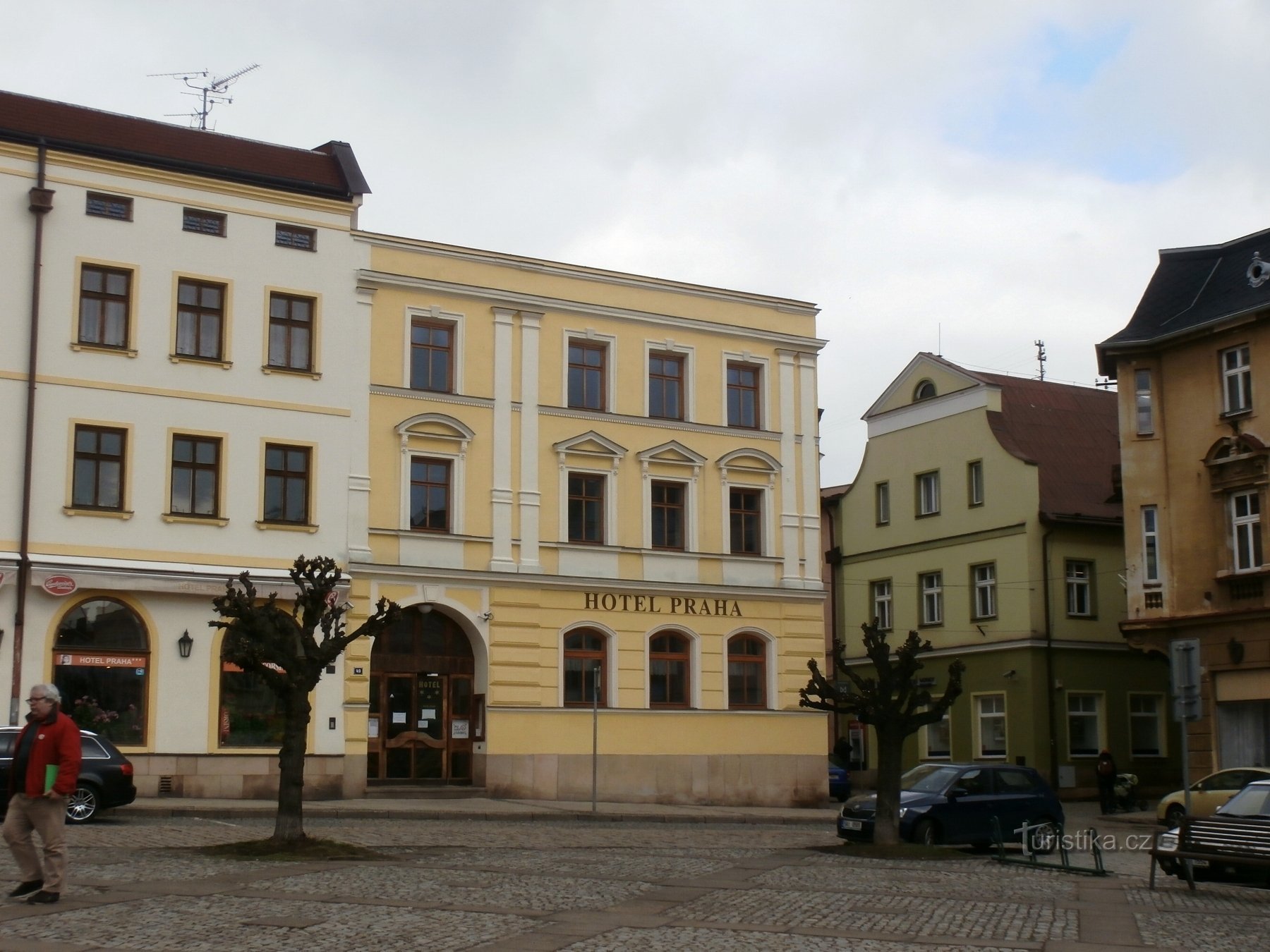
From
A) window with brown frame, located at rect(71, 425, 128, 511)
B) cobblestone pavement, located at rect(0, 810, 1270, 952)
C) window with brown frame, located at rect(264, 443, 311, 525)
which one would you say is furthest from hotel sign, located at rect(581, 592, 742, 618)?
cobblestone pavement, located at rect(0, 810, 1270, 952)

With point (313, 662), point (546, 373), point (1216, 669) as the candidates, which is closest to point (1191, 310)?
point (1216, 669)

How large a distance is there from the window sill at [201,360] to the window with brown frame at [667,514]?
1042cm

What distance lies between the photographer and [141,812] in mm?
28266

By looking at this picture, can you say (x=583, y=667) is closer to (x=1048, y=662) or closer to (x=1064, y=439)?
(x=1048, y=662)

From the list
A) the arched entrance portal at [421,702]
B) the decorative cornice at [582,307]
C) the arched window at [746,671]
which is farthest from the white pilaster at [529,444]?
the arched window at [746,671]

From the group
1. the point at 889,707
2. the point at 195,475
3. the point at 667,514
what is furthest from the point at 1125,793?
the point at 195,475

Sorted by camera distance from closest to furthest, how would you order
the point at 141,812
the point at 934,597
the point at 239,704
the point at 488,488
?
1. the point at 141,812
2. the point at 239,704
3. the point at 488,488
4. the point at 934,597

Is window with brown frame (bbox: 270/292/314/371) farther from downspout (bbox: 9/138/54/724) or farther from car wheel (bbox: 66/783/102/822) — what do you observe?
car wheel (bbox: 66/783/102/822)

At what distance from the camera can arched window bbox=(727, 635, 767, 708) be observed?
128 feet

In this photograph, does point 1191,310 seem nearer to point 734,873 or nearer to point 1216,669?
point 1216,669

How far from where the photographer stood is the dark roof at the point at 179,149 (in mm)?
32562

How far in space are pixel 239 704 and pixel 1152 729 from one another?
90.5 feet

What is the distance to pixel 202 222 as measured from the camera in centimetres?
3384

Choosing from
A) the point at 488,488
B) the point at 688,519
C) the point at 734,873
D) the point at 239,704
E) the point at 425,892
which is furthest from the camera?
the point at 688,519
